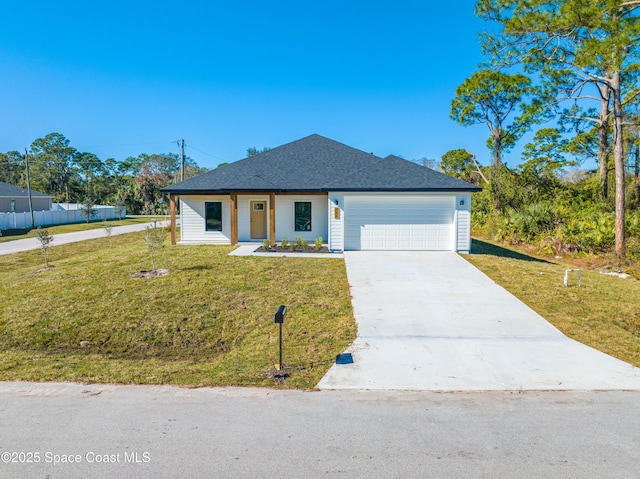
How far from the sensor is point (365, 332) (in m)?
7.15

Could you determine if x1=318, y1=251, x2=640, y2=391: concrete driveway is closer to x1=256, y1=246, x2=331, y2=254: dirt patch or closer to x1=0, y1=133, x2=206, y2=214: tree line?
x1=256, y1=246, x2=331, y2=254: dirt patch

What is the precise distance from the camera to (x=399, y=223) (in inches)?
554

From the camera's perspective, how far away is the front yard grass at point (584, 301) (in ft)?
22.6

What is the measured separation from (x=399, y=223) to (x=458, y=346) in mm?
7964

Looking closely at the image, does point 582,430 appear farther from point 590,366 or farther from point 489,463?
point 590,366

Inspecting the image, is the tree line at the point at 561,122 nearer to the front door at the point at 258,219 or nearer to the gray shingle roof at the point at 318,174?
the gray shingle roof at the point at 318,174

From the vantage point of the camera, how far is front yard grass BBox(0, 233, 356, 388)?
5.71m

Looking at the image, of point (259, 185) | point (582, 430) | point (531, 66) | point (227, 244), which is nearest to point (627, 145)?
point (531, 66)

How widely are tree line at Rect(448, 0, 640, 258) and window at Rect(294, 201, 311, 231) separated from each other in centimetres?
928

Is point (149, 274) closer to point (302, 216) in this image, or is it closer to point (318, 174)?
point (302, 216)

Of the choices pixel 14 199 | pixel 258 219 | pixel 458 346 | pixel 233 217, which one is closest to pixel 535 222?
pixel 258 219

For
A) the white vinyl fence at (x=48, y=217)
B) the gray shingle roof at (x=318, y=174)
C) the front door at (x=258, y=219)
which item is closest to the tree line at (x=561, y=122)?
the gray shingle roof at (x=318, y=174)

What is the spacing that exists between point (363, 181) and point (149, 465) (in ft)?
39.5

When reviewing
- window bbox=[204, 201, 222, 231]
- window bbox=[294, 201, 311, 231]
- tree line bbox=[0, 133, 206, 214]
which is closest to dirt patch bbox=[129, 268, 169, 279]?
window bbox=[204, 201, 222, 231]
